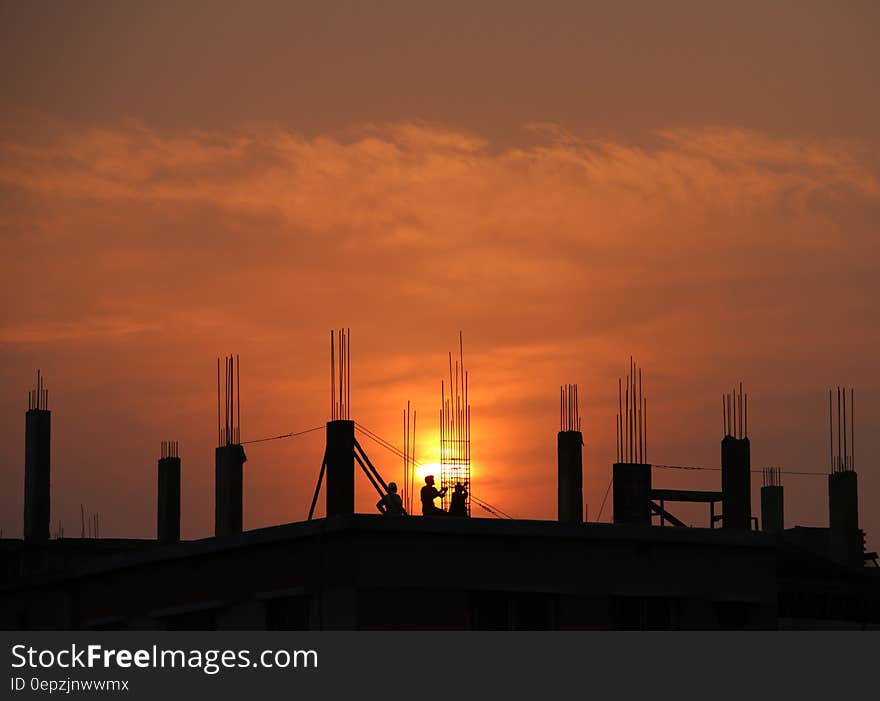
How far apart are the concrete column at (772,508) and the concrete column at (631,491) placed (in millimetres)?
14834

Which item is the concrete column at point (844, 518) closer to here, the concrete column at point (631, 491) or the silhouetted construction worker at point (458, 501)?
the concrete column at point (631, 491)

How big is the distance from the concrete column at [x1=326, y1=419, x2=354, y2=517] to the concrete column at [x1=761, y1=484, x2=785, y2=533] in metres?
22.2

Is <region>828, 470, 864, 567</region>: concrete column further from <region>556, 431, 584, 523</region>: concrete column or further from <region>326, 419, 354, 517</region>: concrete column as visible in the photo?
<region>326, 419, 354, 517</region>: concrete column

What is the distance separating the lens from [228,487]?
4203 cm

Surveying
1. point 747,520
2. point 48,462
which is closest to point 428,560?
point 747,520

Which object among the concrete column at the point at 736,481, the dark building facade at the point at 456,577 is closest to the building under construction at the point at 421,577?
the dark building facade at the point at 456,577

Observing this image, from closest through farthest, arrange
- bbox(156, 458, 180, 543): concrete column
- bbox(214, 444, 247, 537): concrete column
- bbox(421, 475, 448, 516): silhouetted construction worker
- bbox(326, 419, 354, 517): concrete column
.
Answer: bbox(421, 475, 448, 516): silhouetted construction worker, bbox(326, 419, 354, 517): concrete column, bbox(214, 444, 247, 537): concrete column, bbox(156, 458, 180, 543): concrete column

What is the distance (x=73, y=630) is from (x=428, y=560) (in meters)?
8.95

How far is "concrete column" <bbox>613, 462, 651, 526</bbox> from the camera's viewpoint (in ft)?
130

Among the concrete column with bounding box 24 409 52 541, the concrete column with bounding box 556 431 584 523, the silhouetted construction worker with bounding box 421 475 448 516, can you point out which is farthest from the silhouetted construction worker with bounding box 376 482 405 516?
the concrete column with bounding box 24 409 52 541

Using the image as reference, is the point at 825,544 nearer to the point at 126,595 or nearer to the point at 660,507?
the point at 660,507

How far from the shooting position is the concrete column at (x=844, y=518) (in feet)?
152
